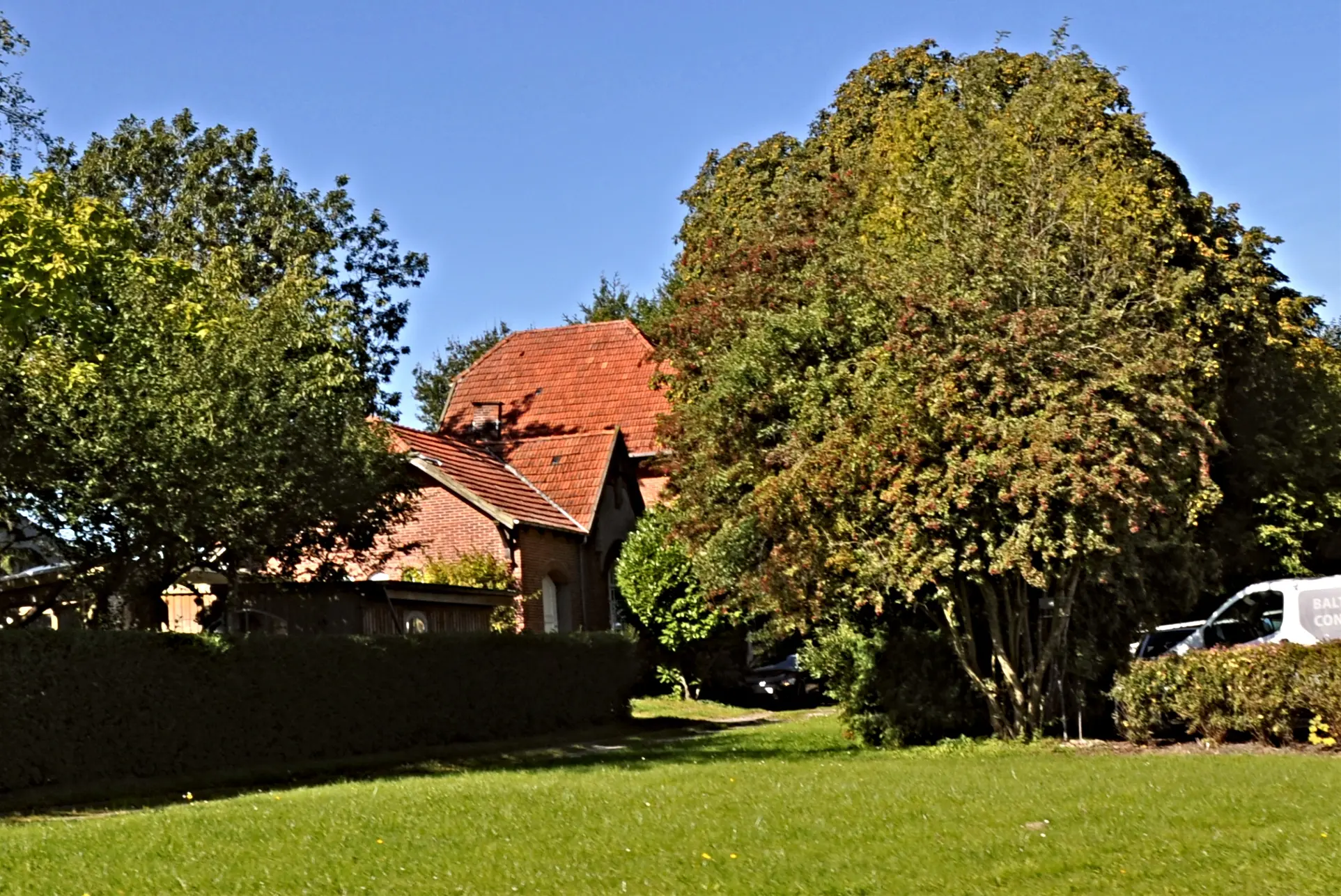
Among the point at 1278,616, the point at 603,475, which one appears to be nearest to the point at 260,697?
the point at 1278,616

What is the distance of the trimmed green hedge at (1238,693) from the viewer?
19.0 meters

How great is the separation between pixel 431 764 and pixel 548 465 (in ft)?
56.5

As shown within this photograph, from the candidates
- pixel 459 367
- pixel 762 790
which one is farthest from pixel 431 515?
pixel 459 367

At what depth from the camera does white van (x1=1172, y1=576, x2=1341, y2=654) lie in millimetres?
24188

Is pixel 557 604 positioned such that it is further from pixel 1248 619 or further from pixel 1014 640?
pixel 1014 640

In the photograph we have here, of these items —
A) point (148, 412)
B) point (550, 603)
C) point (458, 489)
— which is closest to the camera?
point (148, 412)

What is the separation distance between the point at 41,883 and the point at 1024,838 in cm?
713

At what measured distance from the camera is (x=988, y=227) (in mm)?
20359

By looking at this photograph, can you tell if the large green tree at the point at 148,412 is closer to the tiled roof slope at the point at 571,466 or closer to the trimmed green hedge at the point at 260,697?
the trimmed green hedge at the point at 260,697

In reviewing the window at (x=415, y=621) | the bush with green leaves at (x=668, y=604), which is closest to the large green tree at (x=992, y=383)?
the window at (x=415, y=621)

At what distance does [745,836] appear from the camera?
1194 centimetres

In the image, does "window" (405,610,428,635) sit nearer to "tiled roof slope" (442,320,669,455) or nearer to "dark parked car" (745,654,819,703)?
"dark parked car" (745,654,819,703)

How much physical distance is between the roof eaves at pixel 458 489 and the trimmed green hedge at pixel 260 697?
497cm

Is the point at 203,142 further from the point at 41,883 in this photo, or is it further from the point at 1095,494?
the point at 41,883
